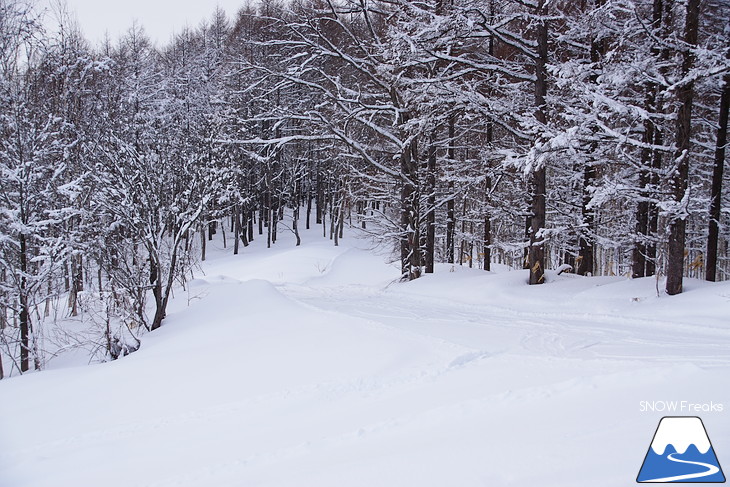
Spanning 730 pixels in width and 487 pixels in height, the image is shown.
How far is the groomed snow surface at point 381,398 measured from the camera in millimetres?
3580

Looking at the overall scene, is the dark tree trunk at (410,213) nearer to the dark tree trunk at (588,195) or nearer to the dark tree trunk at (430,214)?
the dark tree trunk at (430,214)

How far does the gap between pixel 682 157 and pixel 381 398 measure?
8.01 metres

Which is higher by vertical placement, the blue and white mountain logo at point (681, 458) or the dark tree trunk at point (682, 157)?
the dark tree trunk at point (682, 157)

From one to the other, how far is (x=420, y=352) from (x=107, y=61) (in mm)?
23315

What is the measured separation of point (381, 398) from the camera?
5.11 metres

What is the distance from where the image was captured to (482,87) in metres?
15.7

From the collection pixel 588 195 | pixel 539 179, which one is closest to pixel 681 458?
pixel 539 179

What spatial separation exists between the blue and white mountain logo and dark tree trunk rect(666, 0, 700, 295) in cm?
740

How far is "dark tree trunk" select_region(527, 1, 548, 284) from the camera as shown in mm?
11711

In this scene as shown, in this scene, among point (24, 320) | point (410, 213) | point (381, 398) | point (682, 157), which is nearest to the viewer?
point (381, 398)

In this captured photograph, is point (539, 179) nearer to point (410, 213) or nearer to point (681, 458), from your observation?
point (410, 213)

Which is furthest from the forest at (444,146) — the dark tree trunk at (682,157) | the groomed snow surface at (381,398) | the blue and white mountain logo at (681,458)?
the blue and white mountain logo at (681,458)

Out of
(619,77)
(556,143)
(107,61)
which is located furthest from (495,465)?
(107,61)

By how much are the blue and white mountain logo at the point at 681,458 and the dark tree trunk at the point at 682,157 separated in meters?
7.40
